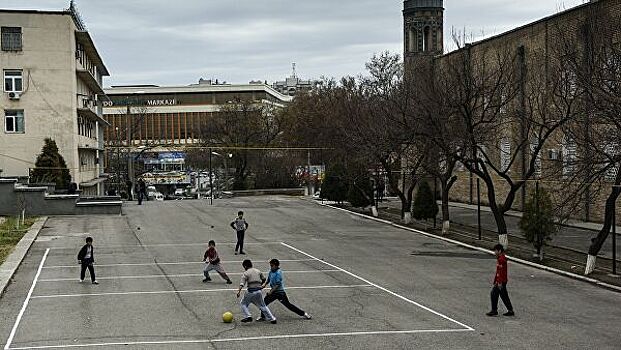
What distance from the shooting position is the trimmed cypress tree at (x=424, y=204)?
42.2m

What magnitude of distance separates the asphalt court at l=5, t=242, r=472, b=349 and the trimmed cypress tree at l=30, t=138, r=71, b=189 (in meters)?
21.9

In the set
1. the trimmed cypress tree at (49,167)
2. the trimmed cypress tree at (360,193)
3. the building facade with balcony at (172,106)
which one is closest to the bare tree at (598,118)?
the trimmed cypress tree at (360,193)

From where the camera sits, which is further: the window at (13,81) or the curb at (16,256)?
the window at (13,81)

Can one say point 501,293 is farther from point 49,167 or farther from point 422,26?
point 422,26

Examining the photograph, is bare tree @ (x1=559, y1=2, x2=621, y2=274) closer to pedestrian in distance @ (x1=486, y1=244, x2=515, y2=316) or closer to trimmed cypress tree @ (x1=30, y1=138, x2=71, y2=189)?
pedestrian in distance @ (x1=486, y1=244, x2=515, y2=316)

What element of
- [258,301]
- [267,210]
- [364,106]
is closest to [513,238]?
[364,106]

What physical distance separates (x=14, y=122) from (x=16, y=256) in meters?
25.8

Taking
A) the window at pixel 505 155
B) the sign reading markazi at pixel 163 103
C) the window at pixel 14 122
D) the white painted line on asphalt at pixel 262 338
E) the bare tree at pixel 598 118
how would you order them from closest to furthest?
the white painted line on asphalt at pixel 262 338 < the bare tree at pixel 598 118 < the window at pixel 14 122 < the window at pixel 505 155 < the sign reading markazi at pixel 163 103

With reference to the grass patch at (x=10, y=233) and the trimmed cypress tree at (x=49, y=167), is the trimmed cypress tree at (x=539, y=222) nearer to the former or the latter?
the grass patch at (x=10, y=233)

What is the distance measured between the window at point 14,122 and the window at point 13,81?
1540 millimetres

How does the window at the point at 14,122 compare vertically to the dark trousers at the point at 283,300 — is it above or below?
above

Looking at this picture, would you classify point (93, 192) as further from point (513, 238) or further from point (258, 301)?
point (258, 301)

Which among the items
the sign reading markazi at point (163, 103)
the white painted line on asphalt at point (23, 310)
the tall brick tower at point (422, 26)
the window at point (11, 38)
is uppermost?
the tall brick tower at point (422, 26)

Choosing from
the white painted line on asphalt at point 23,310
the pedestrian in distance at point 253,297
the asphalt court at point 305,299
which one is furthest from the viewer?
the pedestrian in distance at point 253,297
